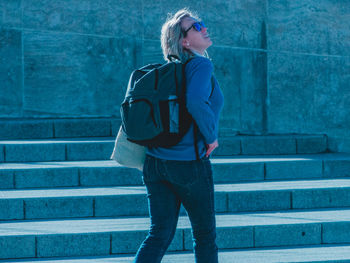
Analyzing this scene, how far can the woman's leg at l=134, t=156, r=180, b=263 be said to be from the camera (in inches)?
109

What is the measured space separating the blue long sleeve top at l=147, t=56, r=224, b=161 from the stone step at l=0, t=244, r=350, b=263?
1.56 metres

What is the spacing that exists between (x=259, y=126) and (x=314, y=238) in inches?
102

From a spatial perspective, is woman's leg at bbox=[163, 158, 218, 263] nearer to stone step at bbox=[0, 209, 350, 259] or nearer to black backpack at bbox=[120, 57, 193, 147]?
black backpack at bbox=[120, 57, 193, 147]

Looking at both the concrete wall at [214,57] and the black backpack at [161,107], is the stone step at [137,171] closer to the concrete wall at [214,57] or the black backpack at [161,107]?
the concrete wall at [214,57]

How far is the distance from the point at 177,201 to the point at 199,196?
0.15m

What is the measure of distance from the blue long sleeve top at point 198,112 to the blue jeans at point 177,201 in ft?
0.13

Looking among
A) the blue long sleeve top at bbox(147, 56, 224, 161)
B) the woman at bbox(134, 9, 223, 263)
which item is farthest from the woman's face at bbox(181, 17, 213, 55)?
the blue long sleeve top at bbox(147, 56, 224, 161)

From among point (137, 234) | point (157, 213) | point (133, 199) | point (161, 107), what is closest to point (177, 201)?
point (157, 213)

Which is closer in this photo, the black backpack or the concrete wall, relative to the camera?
the black backpack

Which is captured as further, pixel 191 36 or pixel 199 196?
pixel 191 36

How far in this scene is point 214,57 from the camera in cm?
697

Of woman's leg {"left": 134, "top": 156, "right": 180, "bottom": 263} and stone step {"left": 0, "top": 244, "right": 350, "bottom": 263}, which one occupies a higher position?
woman's leg {"left": 134, "top": 156, "right": 180, "bottom": 263}

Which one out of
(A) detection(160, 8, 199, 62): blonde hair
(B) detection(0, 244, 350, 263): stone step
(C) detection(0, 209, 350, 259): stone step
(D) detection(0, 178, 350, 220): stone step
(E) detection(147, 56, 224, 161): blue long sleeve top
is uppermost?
(A) detection(160, 8, 199, 62): blonde hair

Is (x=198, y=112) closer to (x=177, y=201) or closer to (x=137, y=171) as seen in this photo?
(x=177, y=201)
